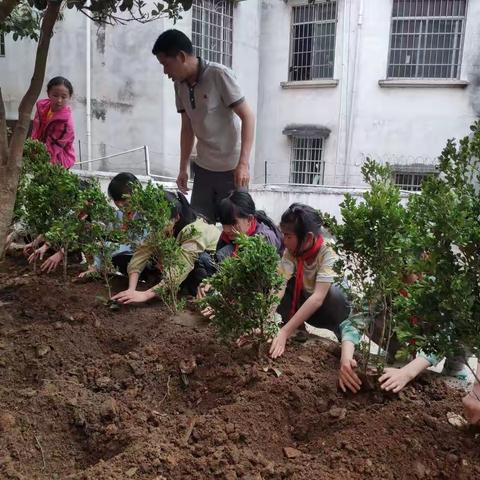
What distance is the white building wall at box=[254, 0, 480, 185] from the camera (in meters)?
12.1

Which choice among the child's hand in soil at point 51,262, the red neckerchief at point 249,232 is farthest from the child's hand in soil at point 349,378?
the child's hand in soil at point 51,262

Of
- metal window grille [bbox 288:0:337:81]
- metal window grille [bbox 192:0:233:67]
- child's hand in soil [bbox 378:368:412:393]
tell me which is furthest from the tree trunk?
metal window grille [bbox 288:0:337:81]

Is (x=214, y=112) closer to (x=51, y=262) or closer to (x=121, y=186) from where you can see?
(x=121, y=186)

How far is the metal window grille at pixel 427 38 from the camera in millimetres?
11930

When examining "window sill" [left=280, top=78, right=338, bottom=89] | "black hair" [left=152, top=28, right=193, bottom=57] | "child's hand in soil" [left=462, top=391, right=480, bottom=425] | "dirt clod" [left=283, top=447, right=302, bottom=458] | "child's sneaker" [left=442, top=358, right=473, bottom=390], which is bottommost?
"dirt clod" [left=283, top=447, right=302, bottom=458]

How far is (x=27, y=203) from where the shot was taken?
3938 mm

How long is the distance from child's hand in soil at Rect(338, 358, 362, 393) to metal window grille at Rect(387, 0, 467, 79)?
11370mm

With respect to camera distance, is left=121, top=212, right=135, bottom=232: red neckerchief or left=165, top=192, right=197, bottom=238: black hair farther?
left=165, top=192, right=197, bottom=238: black hair

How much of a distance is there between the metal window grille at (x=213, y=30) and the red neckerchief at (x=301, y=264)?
9.72 m

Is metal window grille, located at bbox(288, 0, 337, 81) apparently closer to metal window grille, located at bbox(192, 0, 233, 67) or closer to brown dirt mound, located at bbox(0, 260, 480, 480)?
metal window grille, located at bbox(192, 0, 233, 67)

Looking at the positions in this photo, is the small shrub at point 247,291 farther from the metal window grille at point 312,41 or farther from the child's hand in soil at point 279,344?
the metal window grille at point 312,41

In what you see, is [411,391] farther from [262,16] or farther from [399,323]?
[262,16]

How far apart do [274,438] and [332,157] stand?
37.6 ft

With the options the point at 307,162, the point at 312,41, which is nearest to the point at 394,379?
the point at 307,162
